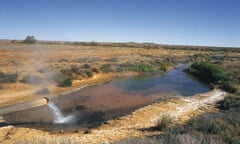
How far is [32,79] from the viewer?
882 inches

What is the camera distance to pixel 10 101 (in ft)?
56.7

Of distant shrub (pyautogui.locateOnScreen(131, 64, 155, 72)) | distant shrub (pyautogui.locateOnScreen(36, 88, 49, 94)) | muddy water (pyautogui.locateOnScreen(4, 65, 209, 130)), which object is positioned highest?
distant shrub (pyautogui.locateOnScreen(131, 64, 155, 72))

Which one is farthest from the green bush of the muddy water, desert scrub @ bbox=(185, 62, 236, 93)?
desert scrub @ bbox=(185, 62, 236, 93)

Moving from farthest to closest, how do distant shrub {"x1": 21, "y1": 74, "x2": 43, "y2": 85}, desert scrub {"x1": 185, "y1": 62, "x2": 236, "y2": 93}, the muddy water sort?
desert scrub {"x1": 185, "y1": 62, "x2": 236, "y2": 93} → distant shrub {"x1": 21, "y1": 74, "x2": 43, "y2": 85} → the muddy water

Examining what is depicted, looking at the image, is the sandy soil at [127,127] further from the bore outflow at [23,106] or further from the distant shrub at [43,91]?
the distant shrub at [43,91]

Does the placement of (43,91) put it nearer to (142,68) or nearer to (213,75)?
(213,75)

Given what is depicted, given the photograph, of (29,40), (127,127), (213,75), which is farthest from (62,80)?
(29,40)

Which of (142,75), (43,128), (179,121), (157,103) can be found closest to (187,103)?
(157,103)

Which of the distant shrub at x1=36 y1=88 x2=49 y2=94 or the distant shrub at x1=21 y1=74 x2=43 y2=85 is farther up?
the distant shrub at x1=21 y1=74 x2=43 y2=85

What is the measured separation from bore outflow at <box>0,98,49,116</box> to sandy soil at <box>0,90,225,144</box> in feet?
11.7

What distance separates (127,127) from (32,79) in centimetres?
1322

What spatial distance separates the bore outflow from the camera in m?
15.5

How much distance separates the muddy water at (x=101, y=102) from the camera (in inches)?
557

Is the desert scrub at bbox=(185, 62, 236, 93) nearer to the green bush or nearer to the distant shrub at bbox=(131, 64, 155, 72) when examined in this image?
the distant shrub at bbox=(131, 64, 155, 72)
